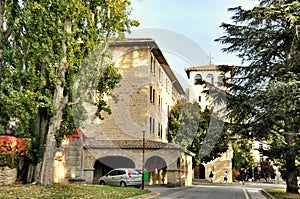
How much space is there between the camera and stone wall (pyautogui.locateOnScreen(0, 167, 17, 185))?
19.7m

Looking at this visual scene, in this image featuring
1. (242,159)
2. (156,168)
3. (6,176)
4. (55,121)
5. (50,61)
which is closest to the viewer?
(50,61)

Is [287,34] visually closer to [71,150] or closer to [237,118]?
[237,118]

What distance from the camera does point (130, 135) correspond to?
34250mm

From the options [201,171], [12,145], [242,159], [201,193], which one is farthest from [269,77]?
[242,159]

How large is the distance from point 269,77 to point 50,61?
1431cm

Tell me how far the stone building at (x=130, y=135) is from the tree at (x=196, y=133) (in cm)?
539

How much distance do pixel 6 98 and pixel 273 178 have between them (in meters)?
62.9

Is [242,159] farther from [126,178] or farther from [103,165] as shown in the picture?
[126,178]

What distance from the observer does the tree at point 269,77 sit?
19297 millimetres

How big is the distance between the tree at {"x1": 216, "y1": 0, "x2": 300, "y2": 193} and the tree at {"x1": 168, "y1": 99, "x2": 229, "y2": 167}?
19656 mm

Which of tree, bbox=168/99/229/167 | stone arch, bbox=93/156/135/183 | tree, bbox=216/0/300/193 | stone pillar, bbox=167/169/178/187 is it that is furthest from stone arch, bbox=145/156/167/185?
tree, bbox=216/0/300/193

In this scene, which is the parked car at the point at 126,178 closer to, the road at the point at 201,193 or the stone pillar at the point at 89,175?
the road at the point at 201,193

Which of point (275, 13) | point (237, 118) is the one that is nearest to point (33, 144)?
point (237, 118)

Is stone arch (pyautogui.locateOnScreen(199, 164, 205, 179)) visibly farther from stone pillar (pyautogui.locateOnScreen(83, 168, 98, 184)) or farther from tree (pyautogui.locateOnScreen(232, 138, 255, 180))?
stone pillar (pyautogui.locateOnScreen(83, 168, 98, 184))
